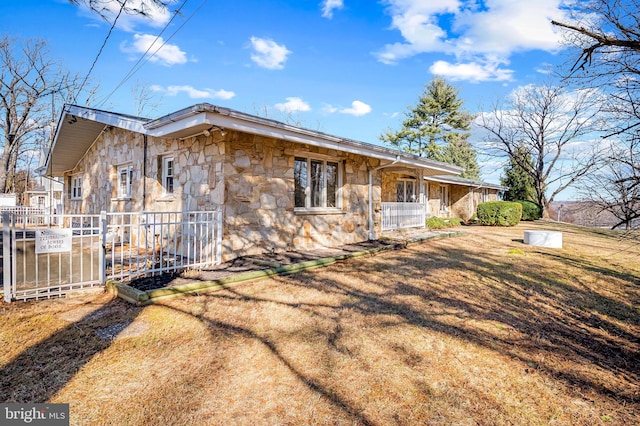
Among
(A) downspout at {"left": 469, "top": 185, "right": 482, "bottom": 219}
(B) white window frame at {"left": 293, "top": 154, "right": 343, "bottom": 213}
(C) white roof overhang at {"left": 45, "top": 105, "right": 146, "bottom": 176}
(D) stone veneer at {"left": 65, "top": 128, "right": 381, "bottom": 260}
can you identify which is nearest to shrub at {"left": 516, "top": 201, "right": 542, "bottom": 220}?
(A) downspout at {"left": 469, "top": 185, "right": 482, "bottom": 219}

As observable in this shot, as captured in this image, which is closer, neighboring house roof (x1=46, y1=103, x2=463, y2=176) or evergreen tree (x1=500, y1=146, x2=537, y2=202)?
neighboring house roof (x1=46, y1=103, x2=463, y2=176)

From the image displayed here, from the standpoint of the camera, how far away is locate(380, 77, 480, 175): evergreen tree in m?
29.8

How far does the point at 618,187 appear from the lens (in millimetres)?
3477

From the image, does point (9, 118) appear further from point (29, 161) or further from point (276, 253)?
point (276, 253)

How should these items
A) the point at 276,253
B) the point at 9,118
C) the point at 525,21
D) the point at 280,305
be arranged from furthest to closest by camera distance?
the point at 9,118
the point at 276,253
the point at 525,21
the point at 280,305

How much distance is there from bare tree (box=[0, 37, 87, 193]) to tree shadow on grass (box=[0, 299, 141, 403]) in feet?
78.9

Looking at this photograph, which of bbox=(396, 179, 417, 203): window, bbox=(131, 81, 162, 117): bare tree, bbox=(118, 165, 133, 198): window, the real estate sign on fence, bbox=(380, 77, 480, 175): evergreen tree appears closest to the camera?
the real estate sign on fence

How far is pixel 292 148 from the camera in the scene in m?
7.43

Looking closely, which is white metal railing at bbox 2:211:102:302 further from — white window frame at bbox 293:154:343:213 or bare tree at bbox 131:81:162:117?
bare tree at bbox 131:81:162:117

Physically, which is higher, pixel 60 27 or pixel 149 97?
pixel 149 97

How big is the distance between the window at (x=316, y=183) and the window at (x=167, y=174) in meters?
3.09

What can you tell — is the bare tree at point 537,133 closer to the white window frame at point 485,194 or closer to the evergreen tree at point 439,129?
the evergreen tree at point 439,129

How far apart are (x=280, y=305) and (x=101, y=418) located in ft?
7.86

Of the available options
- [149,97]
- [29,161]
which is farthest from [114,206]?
[29,161]
